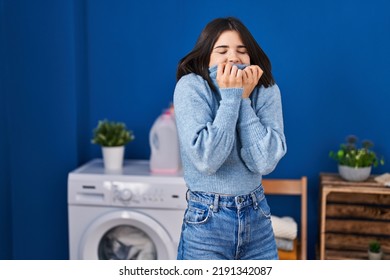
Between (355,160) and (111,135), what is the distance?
999 mm

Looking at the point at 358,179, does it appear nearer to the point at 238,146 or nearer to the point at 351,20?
the point at 351,20

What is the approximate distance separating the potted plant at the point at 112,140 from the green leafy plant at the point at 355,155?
0.86 m

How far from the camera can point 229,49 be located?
3.77 ft

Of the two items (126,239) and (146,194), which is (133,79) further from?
(126,239)

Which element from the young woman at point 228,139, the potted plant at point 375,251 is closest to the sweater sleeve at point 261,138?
the young woman at point 228,139

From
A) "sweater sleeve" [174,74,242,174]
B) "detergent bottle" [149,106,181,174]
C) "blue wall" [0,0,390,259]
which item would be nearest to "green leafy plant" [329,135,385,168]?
"blue wall" [0,0,390,259]

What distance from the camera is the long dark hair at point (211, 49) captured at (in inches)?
45.3

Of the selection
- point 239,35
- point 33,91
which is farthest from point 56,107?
point 239,35

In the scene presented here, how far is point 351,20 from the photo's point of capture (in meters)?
2.32

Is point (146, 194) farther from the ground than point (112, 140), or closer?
closer

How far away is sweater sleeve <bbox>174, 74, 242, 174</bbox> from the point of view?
1.07 metres

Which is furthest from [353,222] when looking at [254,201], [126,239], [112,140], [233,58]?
[233,58]

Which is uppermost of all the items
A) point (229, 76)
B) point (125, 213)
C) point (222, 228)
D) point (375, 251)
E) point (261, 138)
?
point (229, 76)

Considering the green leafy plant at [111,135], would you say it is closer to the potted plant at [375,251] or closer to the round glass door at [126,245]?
the round glass door at [126,245]
